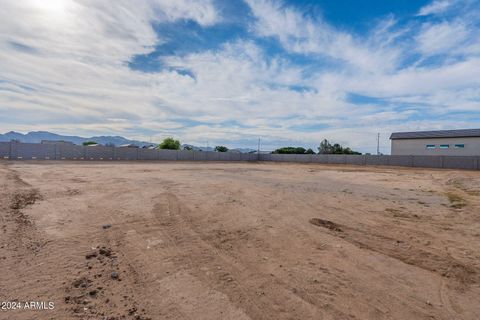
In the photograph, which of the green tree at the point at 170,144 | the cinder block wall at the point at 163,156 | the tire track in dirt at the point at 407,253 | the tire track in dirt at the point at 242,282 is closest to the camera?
the tire track in dirt at the point at 242,282

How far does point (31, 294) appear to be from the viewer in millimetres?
2803

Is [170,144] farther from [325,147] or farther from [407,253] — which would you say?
[407,253]

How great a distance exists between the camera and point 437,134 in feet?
139

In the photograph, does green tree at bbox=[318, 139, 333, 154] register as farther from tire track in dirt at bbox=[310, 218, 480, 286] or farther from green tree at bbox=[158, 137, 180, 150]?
tire track in dirt at bbox=[310, 218, 480, 286]

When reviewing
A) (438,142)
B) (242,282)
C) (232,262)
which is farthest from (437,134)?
(242,282)

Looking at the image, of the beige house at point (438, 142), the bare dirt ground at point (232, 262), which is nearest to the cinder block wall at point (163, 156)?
the beige house at point (438, 142)

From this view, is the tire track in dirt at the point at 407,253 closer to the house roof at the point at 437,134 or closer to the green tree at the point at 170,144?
the house roof at the point at 437,134

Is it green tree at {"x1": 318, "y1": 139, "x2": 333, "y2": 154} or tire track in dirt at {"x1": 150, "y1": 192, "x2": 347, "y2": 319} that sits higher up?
green tree at {"x1": 318, "y1": 139, "x2": 333, "y2": 154}

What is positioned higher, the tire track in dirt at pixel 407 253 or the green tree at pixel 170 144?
the green tree at pixel 170 144

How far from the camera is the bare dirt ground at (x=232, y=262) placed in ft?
9.22

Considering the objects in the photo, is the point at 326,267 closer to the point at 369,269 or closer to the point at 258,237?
the point at 369,269

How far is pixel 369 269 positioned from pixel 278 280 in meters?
1.43

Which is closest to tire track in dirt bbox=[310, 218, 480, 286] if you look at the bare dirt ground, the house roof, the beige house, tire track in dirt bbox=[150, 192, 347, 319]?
the bare dirt ground

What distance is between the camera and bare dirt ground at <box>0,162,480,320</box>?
281 cm
